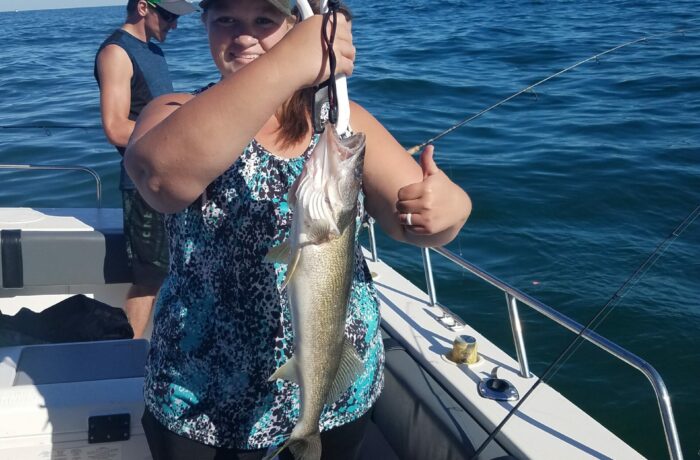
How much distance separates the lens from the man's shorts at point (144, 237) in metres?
3.71

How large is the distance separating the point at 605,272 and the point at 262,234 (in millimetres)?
5033

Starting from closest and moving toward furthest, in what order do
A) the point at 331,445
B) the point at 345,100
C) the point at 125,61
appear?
the point at 345,100
the point at 331,445
the point at 125,61

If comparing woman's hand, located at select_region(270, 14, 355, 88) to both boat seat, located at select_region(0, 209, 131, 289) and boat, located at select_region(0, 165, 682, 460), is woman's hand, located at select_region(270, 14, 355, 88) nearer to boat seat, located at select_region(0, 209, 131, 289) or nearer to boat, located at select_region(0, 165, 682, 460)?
boat, located at select_region(0, 165, 682, 460)

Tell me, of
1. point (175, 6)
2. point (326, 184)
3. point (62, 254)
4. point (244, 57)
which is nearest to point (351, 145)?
point (326, 184)

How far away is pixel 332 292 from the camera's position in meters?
1.62

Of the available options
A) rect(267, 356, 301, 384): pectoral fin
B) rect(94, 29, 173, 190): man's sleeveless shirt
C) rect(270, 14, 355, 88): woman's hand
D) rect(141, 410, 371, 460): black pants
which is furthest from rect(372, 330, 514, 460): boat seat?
rect(94, 29, 173, 190): man's sleeveless shirt

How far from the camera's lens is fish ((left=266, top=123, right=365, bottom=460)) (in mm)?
1494

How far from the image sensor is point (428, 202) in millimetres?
→ 1650

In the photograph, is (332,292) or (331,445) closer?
Answer: (332,292)

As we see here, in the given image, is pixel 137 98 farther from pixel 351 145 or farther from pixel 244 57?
pixel 351 145

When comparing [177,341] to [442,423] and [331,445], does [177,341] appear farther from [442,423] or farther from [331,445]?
[442,423]

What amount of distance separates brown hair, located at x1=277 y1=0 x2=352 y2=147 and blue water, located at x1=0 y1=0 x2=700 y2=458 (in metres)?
3.84

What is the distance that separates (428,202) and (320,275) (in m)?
0.32

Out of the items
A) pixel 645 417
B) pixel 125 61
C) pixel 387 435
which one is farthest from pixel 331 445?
pixel 645 417
